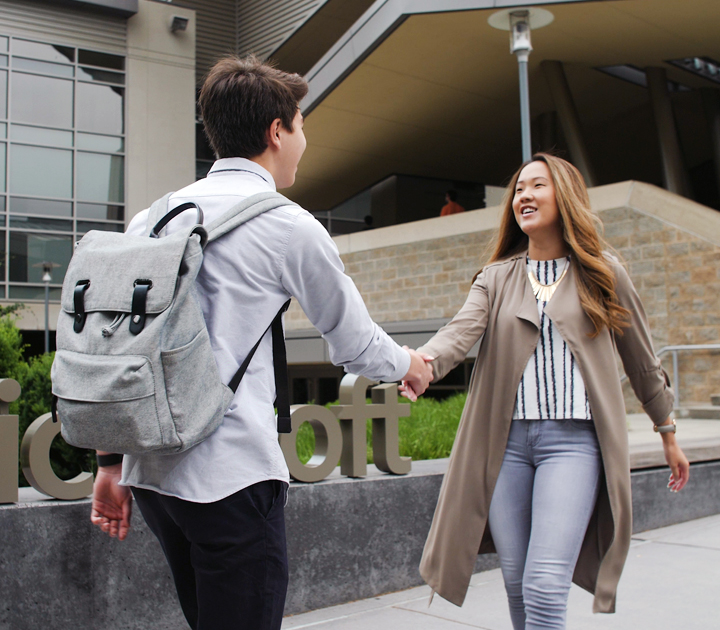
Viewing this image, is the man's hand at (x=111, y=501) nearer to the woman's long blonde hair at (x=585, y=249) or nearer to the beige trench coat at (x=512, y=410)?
the beige trench coat at (x=512, y=410)

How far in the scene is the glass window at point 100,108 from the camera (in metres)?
25.8

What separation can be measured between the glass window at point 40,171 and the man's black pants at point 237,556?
2616cm

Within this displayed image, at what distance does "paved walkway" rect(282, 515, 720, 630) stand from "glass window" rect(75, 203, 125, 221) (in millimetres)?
23904

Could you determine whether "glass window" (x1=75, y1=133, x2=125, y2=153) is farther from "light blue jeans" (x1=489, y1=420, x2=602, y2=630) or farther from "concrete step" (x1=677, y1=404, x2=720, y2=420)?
"light blue jeans" (x1=489, y1=420, x2=602, y2=630)

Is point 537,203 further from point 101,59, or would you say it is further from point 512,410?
point 101,59

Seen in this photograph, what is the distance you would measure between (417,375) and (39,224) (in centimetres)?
2573

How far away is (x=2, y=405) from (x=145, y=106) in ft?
82.4

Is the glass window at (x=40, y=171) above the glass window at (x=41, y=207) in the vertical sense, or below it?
above

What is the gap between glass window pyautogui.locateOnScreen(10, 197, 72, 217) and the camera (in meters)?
25.1

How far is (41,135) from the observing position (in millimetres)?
25297

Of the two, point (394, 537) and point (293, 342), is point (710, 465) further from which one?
point (293, 342)

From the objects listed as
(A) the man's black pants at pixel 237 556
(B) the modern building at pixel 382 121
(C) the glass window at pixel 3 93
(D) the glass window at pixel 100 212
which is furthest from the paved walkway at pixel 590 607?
(C) the glass window at pixel 3 93

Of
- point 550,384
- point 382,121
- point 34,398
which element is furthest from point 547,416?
point 382,121

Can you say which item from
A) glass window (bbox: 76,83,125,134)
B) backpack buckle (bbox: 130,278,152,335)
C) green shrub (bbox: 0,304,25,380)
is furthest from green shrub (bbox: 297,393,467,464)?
glass window (bbox: 76,83,125,134)
